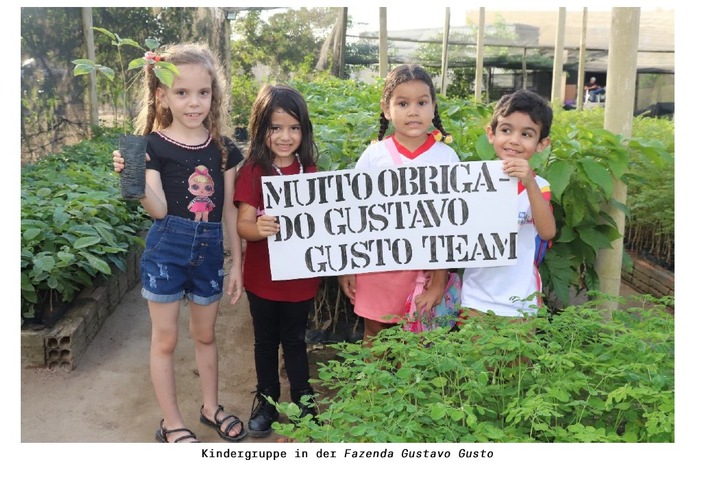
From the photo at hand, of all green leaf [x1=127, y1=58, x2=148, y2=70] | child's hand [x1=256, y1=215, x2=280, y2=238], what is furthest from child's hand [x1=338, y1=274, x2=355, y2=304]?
green leaf [x1=127, y1=58, x2=148, y2=70]

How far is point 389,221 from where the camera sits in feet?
9.45

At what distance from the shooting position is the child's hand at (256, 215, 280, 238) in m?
2.82

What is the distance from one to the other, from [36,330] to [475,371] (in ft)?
8.91

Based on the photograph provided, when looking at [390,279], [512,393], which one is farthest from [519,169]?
[512,393]

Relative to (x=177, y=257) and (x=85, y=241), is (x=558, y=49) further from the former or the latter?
(x=177, y=257)

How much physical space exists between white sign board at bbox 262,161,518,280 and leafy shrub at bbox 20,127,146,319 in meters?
1.46

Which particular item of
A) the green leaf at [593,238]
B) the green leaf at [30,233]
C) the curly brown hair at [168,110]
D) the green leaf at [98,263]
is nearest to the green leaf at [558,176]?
the green leaf at [593,238]

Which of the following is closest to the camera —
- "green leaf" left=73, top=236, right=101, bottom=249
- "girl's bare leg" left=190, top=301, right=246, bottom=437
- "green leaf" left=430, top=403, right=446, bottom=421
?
"green leaf" left=430, top=403, right=446, bottom=421

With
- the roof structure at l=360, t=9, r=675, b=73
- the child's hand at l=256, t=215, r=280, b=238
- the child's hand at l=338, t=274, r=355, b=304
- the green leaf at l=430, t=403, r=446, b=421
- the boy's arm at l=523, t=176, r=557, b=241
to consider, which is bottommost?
the green leaf at l=430, t=403, r=446, b=421

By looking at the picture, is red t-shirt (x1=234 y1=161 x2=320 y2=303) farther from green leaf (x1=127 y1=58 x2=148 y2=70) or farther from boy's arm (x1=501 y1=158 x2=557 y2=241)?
boy's arm (x1=501 y1=158 x2=557 y2=241)

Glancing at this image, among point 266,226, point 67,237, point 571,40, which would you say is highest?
point 571,40

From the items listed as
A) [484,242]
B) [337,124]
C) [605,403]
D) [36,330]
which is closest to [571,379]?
[605,403]

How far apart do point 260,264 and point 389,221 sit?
59cm

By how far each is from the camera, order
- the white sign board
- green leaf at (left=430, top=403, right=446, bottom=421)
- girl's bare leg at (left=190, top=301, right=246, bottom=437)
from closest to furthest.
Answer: green leaf at (left=430, top=403, right=446, bottom=421)
the white sign board
girl's bare leg at (left=190, top=301, right=246, bottom=437)
